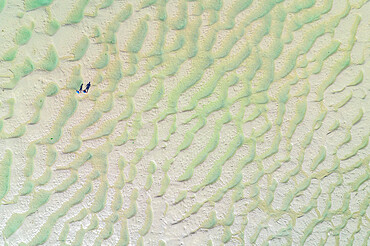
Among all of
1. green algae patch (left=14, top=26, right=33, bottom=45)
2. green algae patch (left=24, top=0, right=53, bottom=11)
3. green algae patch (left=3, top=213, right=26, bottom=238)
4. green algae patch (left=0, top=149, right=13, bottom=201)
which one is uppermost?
green algae patch (left=24, top=0, right=53, bottom=11)

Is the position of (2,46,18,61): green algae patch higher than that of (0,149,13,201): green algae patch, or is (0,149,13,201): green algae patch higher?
(2,46,18,61): green algae patch

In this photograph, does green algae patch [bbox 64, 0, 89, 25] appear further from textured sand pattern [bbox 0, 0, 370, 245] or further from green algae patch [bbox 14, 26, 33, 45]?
Answer: green algae patch [bbox 14, 26, 33, 45]

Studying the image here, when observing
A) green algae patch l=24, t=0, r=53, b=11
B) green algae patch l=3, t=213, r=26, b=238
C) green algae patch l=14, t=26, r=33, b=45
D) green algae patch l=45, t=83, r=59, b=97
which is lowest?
green algae patch l=3, t=213, r=26, b=238

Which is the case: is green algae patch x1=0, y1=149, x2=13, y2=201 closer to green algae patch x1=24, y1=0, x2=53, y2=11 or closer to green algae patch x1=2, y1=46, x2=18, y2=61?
green algae patch x1=2, y1=46, x2=18, y2=61

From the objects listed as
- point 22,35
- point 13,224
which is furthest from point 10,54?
point 13,224

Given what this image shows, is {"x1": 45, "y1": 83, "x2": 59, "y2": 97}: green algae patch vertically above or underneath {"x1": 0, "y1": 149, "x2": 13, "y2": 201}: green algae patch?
above

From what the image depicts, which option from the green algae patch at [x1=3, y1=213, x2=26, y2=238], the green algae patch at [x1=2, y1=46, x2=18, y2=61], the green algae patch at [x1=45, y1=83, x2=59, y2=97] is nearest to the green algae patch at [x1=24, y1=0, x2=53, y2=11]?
the green algae patch at [x1=2, y1=46, x2=18, y2=61]

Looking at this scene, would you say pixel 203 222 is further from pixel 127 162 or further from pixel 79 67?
pixel 79 67

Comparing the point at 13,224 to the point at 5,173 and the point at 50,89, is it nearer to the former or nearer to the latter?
the point at 5,173
